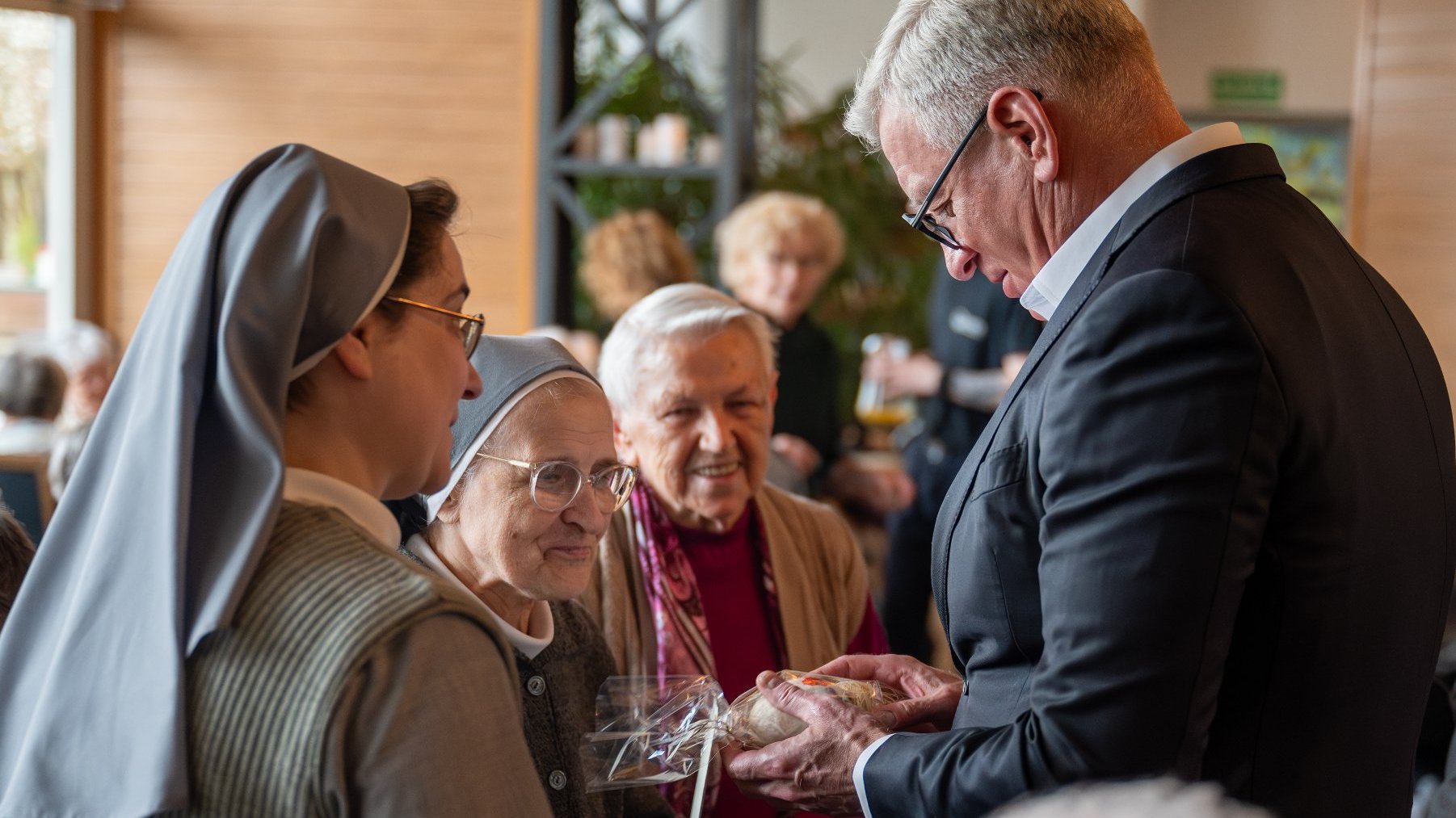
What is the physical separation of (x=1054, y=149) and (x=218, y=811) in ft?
3.61

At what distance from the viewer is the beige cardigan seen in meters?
2.38

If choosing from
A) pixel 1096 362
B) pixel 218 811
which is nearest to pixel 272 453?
pixel 218 811

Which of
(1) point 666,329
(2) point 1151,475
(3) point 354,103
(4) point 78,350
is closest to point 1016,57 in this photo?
(2) point 1151,475

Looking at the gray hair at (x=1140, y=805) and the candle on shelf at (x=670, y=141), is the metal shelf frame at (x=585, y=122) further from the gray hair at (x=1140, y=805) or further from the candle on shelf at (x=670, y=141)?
the gray hair at (x=1140, y=805)

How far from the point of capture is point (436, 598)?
1.14m

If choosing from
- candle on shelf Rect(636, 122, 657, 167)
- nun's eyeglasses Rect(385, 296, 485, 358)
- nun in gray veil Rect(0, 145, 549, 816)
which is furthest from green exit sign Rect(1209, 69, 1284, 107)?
nun in gray veil Rect(0, 145, 549, 816)

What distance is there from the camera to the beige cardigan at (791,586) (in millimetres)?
2385

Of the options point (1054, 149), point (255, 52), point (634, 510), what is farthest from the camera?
point (255, 52)

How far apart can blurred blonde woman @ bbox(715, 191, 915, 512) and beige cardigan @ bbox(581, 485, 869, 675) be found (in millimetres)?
2028

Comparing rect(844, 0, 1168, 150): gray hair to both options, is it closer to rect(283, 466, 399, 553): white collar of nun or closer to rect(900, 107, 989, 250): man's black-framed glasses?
rect(900, 107, 989, 250): man's black-framed glasses

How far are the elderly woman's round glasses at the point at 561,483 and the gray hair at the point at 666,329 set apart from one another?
1.81ft

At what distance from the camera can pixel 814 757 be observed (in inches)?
64.4

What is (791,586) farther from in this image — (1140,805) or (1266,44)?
(1266,44)

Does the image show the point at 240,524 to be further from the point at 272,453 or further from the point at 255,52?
the point at 255,52
